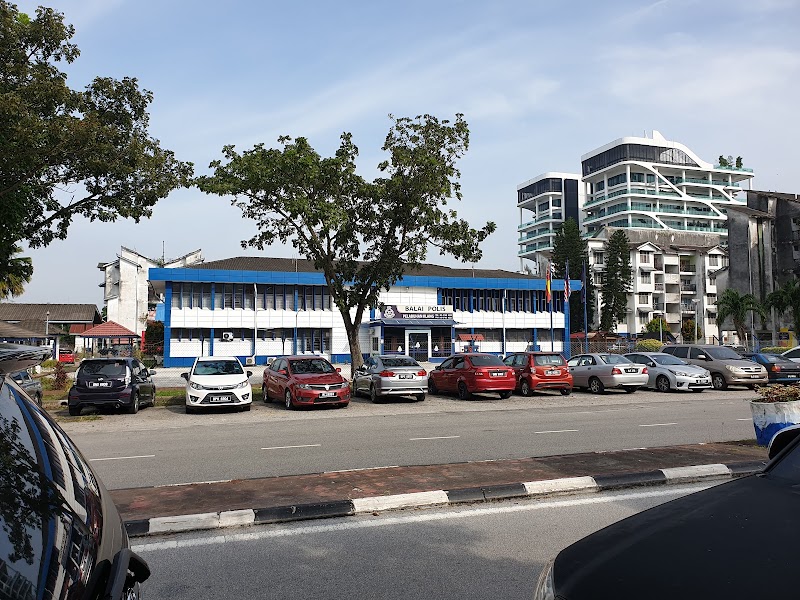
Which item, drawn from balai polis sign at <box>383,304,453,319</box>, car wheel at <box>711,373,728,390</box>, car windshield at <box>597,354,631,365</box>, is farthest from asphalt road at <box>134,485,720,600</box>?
balai polis sign at <box>383,304,453,319</box>

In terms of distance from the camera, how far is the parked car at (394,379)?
69.3 feet

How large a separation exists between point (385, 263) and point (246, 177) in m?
6.08

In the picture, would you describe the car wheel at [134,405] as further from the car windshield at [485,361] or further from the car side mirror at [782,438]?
the car side mirror at [782,438]

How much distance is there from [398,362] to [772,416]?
13.9m

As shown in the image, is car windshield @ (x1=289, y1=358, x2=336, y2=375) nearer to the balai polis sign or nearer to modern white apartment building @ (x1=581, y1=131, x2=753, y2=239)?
the balai polis sign

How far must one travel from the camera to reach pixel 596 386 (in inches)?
974

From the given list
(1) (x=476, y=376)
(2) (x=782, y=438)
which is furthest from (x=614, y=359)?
(2) (x=782, y=438)

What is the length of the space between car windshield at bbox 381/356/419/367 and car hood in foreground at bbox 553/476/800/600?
61.6 feet

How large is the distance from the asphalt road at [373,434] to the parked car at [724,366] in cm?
413

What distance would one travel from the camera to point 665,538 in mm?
2715

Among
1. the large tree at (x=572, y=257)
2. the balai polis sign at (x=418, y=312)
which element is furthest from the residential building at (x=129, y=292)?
the large tree at (x=572, y=257)

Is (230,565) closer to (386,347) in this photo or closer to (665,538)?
(665,538)

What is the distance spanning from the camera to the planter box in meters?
9.19

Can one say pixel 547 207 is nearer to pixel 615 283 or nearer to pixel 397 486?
pixel 615 283
